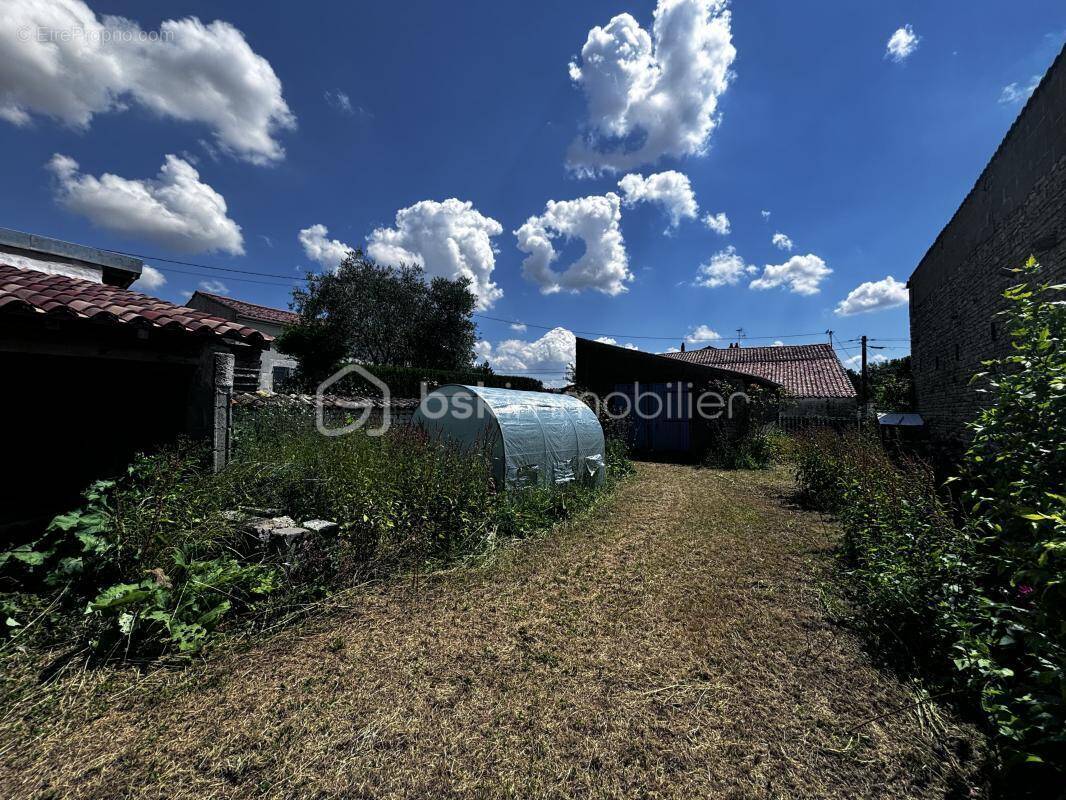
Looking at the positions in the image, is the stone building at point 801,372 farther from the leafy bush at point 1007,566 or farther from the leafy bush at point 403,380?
the leafy bush at point 1007,566

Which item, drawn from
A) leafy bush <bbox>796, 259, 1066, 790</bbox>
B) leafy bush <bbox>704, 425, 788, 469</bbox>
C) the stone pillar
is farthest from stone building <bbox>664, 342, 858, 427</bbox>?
the stone pillar

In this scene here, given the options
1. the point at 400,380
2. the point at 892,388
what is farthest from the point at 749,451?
the point at 892,388

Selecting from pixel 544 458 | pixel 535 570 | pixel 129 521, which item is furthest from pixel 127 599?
pixel 544 458

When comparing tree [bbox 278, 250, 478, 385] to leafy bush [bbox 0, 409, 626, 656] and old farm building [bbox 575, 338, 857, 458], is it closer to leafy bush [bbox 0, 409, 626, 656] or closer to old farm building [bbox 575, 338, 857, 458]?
old farm building [bbox 575, 338, 857, 458]

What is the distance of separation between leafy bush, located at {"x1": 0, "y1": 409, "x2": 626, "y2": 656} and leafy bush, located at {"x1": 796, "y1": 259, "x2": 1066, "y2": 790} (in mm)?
3679

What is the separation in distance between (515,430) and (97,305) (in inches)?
181

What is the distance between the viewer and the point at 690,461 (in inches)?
490

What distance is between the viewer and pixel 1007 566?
2.06 meters

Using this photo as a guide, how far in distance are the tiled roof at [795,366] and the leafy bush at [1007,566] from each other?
1556 centimetres

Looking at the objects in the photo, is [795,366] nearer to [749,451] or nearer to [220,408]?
[749,451]

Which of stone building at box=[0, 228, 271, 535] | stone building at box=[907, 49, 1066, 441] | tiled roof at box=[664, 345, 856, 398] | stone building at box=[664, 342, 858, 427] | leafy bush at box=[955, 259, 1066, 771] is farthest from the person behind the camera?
tiled roof at box=[664, 345, 856, 398]

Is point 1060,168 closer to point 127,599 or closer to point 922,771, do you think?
point 922,771

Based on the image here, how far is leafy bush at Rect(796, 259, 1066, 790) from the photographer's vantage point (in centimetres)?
169

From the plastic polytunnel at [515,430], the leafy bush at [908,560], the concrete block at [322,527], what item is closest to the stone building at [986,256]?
the leafy bush at [908,560]
